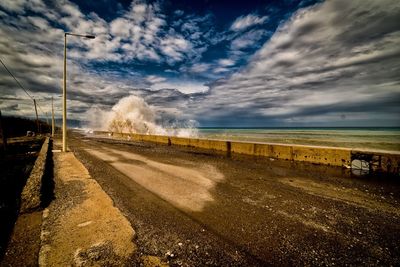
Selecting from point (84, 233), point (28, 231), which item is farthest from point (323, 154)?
point (28, 231)

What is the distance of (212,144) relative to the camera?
16.0m

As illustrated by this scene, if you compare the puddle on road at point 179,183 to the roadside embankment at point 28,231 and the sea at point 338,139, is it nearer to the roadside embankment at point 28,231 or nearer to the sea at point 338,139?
the roadside embankment at point 28,231

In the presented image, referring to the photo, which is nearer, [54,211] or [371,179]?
[54,211]

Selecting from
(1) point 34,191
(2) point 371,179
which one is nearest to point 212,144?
(2) point 371,179

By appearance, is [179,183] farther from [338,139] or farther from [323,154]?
[338,139]

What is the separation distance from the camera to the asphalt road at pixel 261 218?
2730mm

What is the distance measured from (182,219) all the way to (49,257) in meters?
2.01

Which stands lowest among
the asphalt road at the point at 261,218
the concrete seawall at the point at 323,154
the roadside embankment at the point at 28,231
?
the asphalt road at the point at 261,218

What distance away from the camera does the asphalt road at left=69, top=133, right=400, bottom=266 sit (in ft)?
8.96

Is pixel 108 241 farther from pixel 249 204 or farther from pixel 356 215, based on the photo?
pixel 356 215

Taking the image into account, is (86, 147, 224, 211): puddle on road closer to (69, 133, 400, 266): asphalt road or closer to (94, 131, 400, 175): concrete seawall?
(69, 133, 400, 266): asphalt road

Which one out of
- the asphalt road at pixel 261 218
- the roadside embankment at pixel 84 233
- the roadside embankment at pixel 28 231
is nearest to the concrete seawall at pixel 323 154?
the asphalt road at pixel 261 218

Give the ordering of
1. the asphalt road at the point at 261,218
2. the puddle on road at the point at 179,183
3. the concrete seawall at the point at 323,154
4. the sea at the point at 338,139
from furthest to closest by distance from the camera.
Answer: the sea at the point at 338,139 < the concrete seawall at the point at 323,154 < the puddle on road at the point at 179,183 < the asphalt road at the point at 261,218

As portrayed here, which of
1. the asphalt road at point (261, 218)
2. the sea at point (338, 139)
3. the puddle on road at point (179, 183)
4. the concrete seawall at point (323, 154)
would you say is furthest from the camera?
the sea at point (338, 139)
